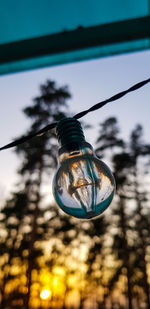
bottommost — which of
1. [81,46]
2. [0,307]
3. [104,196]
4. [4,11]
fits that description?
[0,307]

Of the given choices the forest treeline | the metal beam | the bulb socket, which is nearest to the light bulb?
the bulb socket

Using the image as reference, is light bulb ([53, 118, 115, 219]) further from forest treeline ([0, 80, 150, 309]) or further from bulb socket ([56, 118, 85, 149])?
forest treeline ([0, 80, 150, 309])

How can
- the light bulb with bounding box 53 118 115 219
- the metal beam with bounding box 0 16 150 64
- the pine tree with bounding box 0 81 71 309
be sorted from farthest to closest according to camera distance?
A: the pine tree with bounding box 0 81 71 309, the metal beam with bounding box 0 16 150 64, the light bulb with bounding box 53 118 115 219

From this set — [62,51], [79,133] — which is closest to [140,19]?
[62,51]

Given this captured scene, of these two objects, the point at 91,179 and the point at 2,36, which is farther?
the point at 2,36

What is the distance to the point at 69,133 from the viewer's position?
1184 mm

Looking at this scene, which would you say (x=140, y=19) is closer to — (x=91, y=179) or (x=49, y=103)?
(x=91, y=179)

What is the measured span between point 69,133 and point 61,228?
24.9 m

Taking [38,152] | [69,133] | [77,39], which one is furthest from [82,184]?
[38,152]

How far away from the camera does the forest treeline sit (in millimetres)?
20625

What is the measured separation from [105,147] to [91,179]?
23584mm

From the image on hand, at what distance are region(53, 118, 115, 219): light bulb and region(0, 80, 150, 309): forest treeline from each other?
1654 cm

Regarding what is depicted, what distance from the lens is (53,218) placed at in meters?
24.0

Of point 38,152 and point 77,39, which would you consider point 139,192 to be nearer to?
point 38,152
